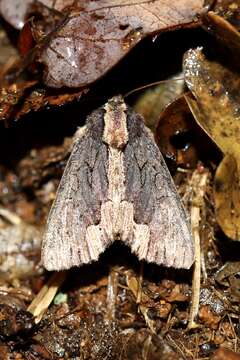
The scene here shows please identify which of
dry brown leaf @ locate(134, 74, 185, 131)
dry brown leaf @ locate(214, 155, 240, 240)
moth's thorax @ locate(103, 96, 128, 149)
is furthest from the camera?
dry brown leaf @ locate(134, 74, 185, 131)

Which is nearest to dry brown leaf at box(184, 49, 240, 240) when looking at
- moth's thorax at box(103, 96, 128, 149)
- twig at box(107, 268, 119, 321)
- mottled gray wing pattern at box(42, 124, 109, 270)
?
moth's thorax at box(103, 96, 128, 149)

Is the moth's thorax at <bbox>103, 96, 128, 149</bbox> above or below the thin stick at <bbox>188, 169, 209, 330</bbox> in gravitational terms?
above

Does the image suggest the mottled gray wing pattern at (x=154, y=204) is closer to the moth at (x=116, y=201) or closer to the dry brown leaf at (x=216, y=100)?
the moth at (x=116, y=201)

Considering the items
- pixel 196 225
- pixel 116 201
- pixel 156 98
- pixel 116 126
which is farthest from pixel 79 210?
pixel 156 98

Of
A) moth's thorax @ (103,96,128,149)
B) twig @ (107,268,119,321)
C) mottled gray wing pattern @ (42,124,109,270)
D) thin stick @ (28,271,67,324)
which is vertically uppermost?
moth's thorax @ (103,96,128,149)

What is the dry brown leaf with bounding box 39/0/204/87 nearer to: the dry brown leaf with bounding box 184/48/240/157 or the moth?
the dry brown leaf with bounding box 184/48/240/157

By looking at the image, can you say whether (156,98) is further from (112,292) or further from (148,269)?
(112,292)
